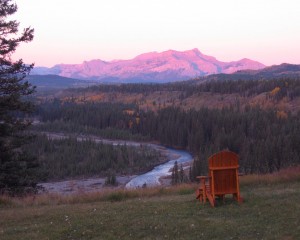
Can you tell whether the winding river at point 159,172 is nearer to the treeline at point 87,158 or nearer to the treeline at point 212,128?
the treeline at point 87,158

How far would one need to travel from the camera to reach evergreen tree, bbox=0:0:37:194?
23375 mm

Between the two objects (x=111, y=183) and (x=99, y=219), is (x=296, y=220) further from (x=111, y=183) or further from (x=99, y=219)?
(x=111, y=183)

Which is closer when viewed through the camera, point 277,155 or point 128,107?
point 277,155

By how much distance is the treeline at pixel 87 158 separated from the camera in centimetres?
8300

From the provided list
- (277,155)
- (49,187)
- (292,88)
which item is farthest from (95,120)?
(277,155)

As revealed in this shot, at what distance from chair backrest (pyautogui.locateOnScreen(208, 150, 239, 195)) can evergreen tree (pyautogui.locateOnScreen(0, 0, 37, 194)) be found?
1336 cm

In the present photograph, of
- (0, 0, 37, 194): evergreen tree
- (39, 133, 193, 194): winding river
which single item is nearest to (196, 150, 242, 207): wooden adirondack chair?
(0, 0, 37, 194): evergreen tree

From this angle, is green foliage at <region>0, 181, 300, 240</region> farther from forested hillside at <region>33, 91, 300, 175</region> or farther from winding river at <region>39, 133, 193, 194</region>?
winding river at <region>39, 133, 193, 194</region>

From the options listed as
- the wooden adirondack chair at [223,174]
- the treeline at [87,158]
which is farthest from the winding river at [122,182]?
the wooden adirondack chair at [223,174]

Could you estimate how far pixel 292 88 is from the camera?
450ft

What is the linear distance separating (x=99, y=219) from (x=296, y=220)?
6328 mm

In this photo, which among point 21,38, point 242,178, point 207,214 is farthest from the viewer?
point 21,38

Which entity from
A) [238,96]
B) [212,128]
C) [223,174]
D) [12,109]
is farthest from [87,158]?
[238,96]

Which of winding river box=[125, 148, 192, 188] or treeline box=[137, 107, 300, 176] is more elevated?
treeline box=[137, 107, 300, 176]
